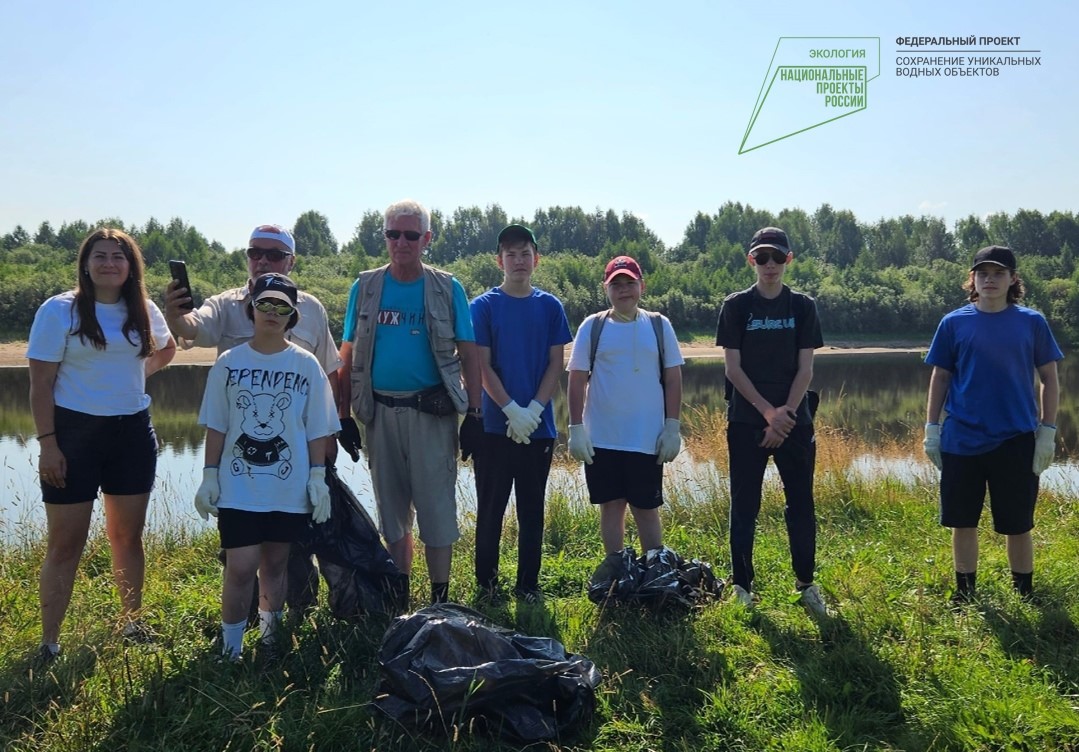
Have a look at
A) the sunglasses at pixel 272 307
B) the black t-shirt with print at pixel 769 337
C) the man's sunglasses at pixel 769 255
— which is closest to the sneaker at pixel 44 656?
the sunglasses at pixel 272 307

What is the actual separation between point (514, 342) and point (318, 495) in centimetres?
129

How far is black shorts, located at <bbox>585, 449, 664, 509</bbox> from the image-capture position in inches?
157

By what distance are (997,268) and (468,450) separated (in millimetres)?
2658

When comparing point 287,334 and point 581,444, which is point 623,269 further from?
point 287,334

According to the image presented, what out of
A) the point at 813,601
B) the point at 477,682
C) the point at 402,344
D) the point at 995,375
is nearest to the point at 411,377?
the point at 402,344

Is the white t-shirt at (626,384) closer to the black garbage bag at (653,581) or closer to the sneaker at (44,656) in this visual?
the black garbage bag at (653,581)

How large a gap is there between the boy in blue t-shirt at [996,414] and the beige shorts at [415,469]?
2.33 m

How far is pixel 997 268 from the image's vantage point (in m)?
3.74

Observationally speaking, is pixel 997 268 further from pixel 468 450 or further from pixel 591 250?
pixel 591 250

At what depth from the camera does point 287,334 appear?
3.57 m

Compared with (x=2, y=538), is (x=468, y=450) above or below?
above

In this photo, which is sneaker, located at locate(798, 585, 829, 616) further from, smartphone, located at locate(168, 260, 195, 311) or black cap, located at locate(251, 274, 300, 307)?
smartphone, located at locate(168, 260, 195, 311)

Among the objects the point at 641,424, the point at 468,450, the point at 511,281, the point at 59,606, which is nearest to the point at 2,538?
the point at 59,606

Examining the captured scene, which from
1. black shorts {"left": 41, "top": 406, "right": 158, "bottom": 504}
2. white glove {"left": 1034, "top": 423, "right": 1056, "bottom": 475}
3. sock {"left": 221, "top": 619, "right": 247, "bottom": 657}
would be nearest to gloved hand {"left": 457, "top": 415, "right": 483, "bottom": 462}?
sock {"left": 221, "top": 619, "right": 247, "bottom": 657}
